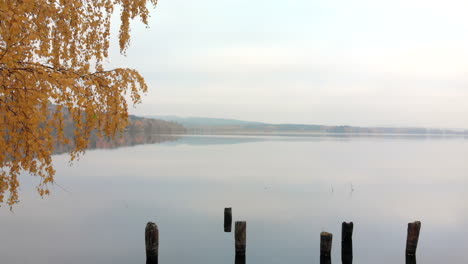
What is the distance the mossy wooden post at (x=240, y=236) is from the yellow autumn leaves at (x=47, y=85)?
1084 centimetres

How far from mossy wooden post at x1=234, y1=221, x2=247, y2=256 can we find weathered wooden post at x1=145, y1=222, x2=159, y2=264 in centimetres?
345

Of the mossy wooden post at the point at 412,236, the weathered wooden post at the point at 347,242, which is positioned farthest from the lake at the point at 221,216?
the mossy wooden post at the point at 412,236

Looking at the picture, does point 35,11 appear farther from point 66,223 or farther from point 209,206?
point 209,206

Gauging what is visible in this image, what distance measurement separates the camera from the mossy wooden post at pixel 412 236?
16478mm

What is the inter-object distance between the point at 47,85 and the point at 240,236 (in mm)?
12913

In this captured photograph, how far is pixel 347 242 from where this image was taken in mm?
17625

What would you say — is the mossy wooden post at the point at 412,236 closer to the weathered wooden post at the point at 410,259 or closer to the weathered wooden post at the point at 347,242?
the weathered wooden post at the point at 410,259

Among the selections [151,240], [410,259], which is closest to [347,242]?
[410,259]

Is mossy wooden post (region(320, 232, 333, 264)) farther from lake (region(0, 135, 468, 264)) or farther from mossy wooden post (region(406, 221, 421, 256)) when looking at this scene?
mossy wooden post (region(406, 221, 421, 256))

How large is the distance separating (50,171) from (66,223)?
2164cm

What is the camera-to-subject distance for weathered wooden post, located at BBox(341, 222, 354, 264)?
17.3m

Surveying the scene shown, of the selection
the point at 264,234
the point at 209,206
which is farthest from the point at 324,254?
the point at 209,206

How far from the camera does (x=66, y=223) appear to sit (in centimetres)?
2467

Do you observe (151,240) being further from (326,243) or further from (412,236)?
(412,236)
